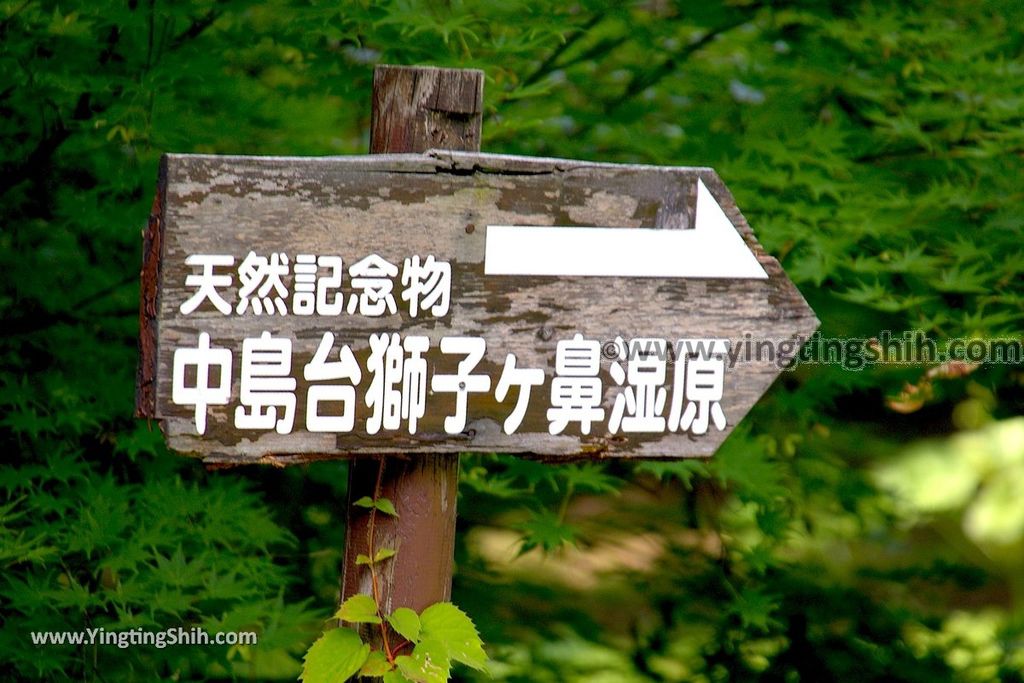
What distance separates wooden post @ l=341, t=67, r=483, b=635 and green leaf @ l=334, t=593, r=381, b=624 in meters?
0.03

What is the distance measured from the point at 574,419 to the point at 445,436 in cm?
20

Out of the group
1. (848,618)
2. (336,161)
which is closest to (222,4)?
(336,161)

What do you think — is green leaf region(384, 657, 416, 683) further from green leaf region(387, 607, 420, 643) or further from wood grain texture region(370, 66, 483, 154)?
wood grain texture region(370, 66, 483, 154)

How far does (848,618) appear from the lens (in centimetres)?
314

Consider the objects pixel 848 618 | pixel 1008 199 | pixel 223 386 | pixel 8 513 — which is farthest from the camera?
pixel 848 618

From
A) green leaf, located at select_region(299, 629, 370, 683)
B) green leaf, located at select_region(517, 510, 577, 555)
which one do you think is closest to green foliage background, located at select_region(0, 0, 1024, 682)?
green leaf, located at select_region(517, 510, 577, 555)

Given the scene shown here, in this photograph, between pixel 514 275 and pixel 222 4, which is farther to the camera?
pixel 222 4

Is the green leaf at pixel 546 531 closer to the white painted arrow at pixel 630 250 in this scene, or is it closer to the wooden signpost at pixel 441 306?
the wooden signpost at pixel 441 306

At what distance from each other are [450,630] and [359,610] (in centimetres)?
15

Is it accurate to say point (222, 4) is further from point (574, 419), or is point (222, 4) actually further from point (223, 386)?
point (574, 419)

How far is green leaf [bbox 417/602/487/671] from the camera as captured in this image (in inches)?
59.3

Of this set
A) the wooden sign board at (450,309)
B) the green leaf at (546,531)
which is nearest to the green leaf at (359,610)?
the wooden sign board at (450,309)

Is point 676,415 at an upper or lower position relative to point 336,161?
lower

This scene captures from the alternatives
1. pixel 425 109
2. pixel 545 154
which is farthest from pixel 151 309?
pixel 545 154
